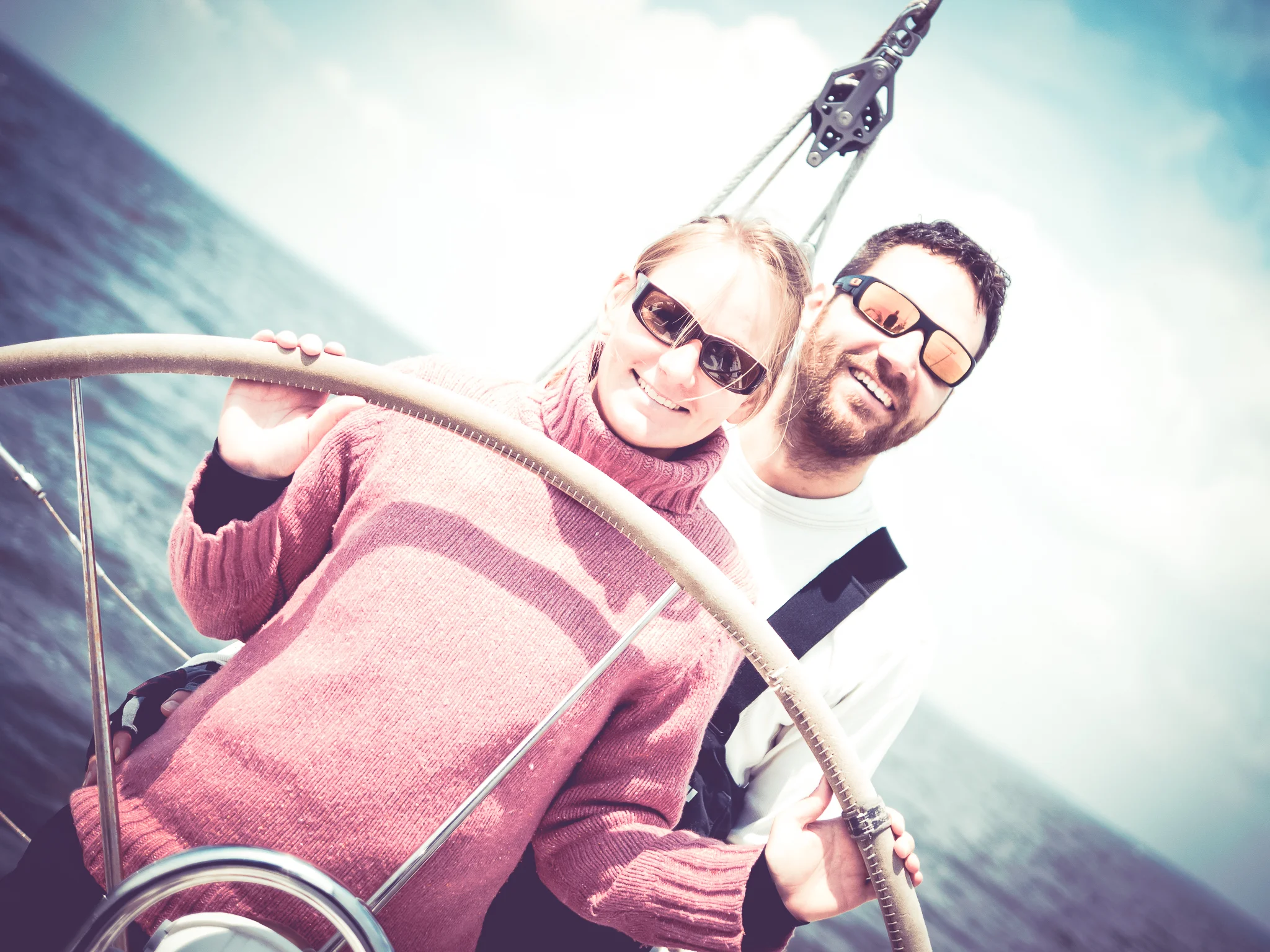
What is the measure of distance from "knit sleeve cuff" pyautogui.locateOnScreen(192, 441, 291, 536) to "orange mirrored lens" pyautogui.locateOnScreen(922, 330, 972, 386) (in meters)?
2.03

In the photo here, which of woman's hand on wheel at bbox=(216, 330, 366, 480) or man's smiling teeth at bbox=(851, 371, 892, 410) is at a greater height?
man's smiling teeth at bbox=(851, 371, 892, 410)

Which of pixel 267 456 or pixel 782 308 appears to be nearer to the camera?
pixel 267 456

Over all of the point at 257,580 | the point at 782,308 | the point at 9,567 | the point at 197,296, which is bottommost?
the point at 197,296

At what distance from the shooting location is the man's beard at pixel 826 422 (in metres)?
2.35

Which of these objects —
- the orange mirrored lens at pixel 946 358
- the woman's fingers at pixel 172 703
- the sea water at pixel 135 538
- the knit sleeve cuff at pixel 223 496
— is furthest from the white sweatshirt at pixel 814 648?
the sea water at pixel 135 538

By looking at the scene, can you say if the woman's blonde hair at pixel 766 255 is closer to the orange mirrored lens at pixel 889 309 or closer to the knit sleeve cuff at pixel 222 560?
the orange mirrored lens at pixel 889 309

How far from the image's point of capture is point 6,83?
56562 mm

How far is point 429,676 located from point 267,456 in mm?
524

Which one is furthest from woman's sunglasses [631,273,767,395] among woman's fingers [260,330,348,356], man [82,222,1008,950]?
man [82,222,1008,950]

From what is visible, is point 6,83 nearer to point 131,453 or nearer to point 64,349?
point 131,453

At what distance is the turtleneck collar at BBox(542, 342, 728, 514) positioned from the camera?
141 cm

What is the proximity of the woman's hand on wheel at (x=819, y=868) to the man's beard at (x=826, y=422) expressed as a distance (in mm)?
1213

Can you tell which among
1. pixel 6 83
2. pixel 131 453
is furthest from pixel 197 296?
pixel 6 83

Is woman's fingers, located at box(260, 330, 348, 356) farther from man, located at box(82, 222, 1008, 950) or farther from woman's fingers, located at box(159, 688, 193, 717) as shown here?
man, located at box(82, 222, 1008, 950)
